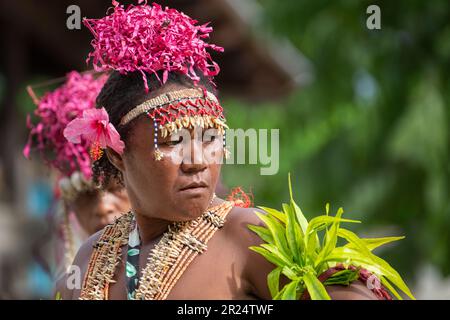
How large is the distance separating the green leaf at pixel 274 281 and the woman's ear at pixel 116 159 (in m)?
0.62

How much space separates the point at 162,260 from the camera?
2969 millimetres

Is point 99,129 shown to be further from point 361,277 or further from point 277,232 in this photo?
point 361,277

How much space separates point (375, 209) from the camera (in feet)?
37.4

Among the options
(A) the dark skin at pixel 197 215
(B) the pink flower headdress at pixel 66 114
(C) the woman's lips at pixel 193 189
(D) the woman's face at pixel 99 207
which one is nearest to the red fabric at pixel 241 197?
(A) the dark skin at pixel 197 215

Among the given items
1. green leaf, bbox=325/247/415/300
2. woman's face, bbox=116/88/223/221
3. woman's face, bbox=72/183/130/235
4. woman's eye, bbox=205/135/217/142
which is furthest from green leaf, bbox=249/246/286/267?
woman's face, bbox=72/183/130/235

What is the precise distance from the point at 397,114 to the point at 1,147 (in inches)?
180

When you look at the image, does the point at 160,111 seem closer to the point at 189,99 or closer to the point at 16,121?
the point at 189,99

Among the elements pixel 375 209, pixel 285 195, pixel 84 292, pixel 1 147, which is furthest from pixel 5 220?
pixel 84 292

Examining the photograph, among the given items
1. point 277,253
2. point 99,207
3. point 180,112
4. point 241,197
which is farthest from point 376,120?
point 277,253

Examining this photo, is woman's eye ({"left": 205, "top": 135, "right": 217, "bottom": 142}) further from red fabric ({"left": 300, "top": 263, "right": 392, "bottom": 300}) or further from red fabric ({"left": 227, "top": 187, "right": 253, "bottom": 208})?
red fabric ({"left": 300, "top": 263, "right": 392, "bottom": 300})

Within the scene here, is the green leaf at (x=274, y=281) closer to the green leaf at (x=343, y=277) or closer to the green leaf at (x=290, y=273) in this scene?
the green leaf at (x=290, y=273)

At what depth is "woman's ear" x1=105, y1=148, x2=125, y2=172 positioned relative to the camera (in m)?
3.10

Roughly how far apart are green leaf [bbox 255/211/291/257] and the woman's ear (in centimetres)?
48

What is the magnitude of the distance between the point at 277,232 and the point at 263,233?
41 millimetres
